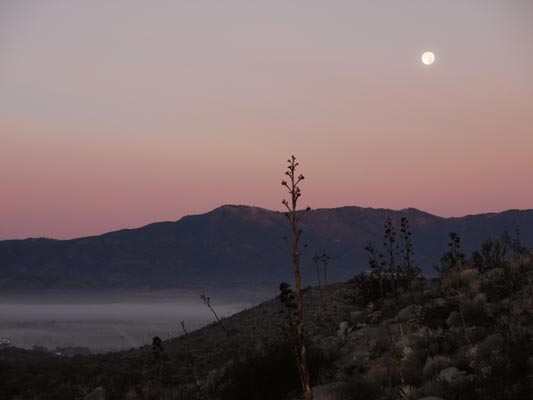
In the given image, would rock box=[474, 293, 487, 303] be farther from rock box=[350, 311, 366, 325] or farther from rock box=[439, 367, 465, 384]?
rock box=[439, 367, 465, 384]

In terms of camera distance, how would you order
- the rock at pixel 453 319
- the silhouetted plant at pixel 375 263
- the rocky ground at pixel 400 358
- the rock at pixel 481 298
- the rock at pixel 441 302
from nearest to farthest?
1. the rocky ground at pixel 400 358
2. the silhouetted plant at pixel 375 263
3. the rock at pixel 453 319
4. the rock at pixel 481 298
5. the rock at pixel 441 302

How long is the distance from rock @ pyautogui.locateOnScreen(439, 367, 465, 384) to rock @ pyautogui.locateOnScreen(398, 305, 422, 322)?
4.09 m

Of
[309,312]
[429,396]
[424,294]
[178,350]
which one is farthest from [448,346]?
[178,350]

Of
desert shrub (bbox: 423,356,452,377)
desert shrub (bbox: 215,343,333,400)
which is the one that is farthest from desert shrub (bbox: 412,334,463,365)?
desert shrub (bbox: 215,343,333,400)

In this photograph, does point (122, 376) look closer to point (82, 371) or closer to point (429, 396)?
point (82, 371)

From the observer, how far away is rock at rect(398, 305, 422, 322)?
13.6m

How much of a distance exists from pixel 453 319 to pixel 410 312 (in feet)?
5.92

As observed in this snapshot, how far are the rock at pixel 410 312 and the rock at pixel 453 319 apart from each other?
115 centimetres

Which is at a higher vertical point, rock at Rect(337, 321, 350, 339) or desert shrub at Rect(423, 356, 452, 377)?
rock at Rect(337, 321, 350, 339)

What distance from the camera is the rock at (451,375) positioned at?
8.97m

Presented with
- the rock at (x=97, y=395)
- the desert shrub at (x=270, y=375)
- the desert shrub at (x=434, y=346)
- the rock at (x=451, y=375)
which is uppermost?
the desert shrub at (x=434, y=346)

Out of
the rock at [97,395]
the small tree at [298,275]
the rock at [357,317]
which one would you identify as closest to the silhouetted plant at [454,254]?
the rock at [357,317]

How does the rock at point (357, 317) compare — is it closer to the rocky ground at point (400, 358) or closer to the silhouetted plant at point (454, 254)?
the rocky ground at point (400, 358)

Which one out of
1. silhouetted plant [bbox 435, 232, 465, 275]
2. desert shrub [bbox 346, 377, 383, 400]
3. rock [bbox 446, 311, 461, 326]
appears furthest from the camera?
silhouetted plant [bbox 435, 232, 465, 275]
